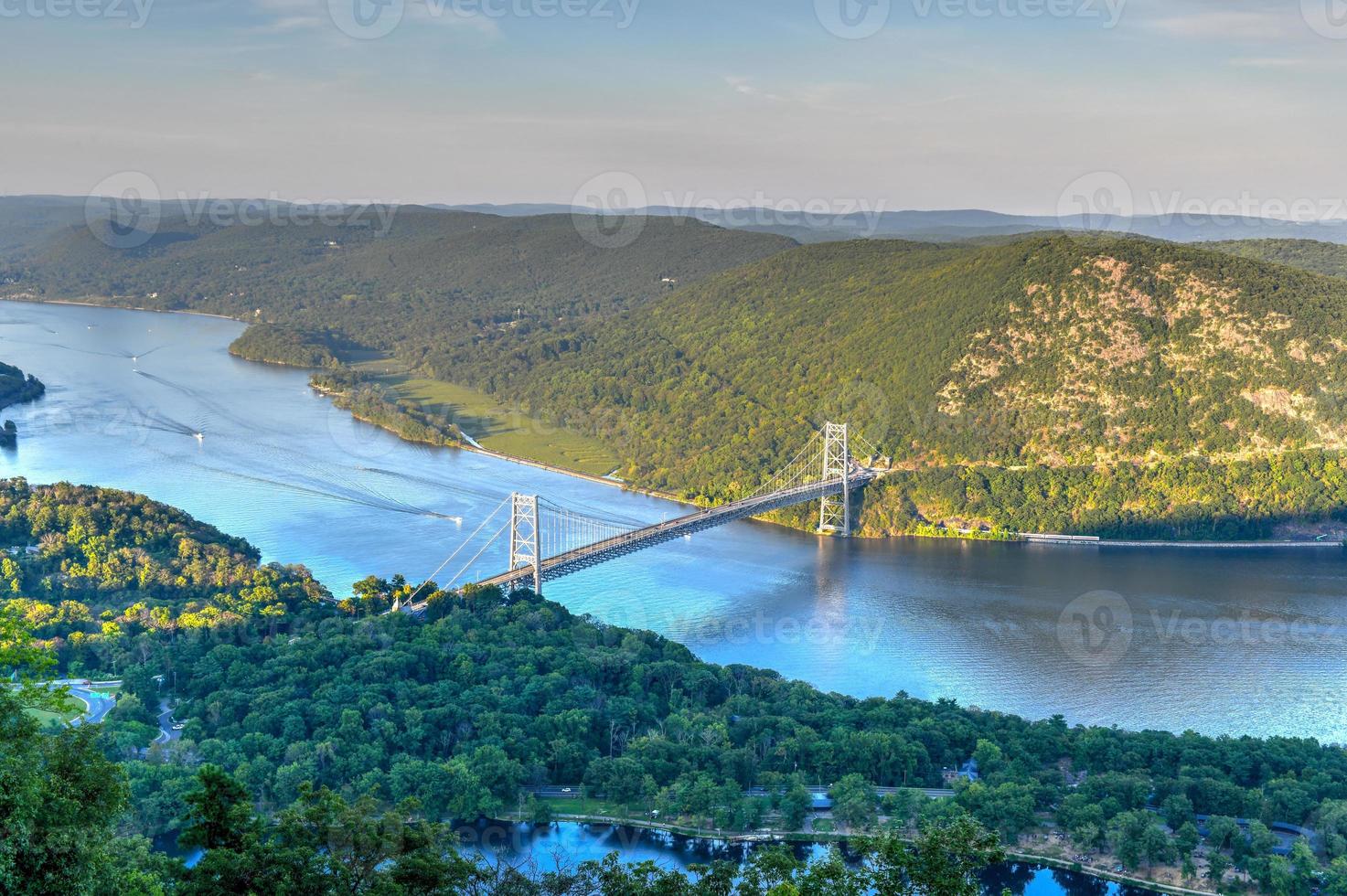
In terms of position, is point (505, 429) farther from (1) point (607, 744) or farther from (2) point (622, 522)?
(1) point (607, 744)

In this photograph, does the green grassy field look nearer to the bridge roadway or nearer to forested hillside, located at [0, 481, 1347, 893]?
the bridge roadway

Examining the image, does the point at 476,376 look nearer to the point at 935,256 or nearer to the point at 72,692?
the point at 935,256

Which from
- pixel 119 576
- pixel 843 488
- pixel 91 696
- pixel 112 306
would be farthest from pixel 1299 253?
pixel 112 306

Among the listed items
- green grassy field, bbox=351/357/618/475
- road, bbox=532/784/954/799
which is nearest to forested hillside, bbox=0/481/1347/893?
road, bbox=532/784/954/799

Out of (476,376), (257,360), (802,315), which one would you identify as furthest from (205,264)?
(802,315)

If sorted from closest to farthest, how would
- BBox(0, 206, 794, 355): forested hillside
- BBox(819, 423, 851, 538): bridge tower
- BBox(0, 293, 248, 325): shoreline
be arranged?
BBox(819, 423, 851, 538): bridge tower, BBox(0, 206, 794, 355): forested hillside, BBox(0, 293, 248, 325): shoreline
